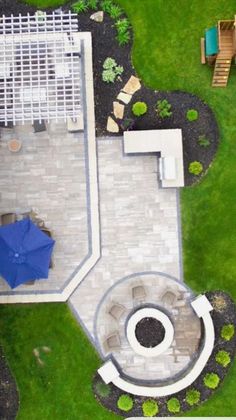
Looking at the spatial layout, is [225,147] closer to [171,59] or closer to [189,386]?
[171,59]

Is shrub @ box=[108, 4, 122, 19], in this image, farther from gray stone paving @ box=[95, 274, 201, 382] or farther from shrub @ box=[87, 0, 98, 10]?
gray stone paving @ box=[95, 274, 201, 382]

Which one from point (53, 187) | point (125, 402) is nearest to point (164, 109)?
point (53, 187)

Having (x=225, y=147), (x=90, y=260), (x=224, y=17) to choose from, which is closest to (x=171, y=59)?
(x=224, y=17)

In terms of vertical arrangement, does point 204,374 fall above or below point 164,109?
below

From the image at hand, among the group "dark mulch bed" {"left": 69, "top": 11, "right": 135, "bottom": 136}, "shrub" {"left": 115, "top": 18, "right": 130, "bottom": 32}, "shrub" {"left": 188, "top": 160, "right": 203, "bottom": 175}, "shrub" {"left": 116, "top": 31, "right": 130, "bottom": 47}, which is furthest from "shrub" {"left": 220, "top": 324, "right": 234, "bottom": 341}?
"shrub" {"left": 115, "top": 18, "right": 130, "bottom": 32}

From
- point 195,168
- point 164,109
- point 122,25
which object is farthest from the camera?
point 122,25

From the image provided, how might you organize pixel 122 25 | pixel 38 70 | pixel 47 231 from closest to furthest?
1. pixel 38 70
2. pixel 47 231
3. pixel 122 25

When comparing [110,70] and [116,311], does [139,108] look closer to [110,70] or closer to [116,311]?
[110,70]

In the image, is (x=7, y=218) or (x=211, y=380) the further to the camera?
(x=7, y=218)
